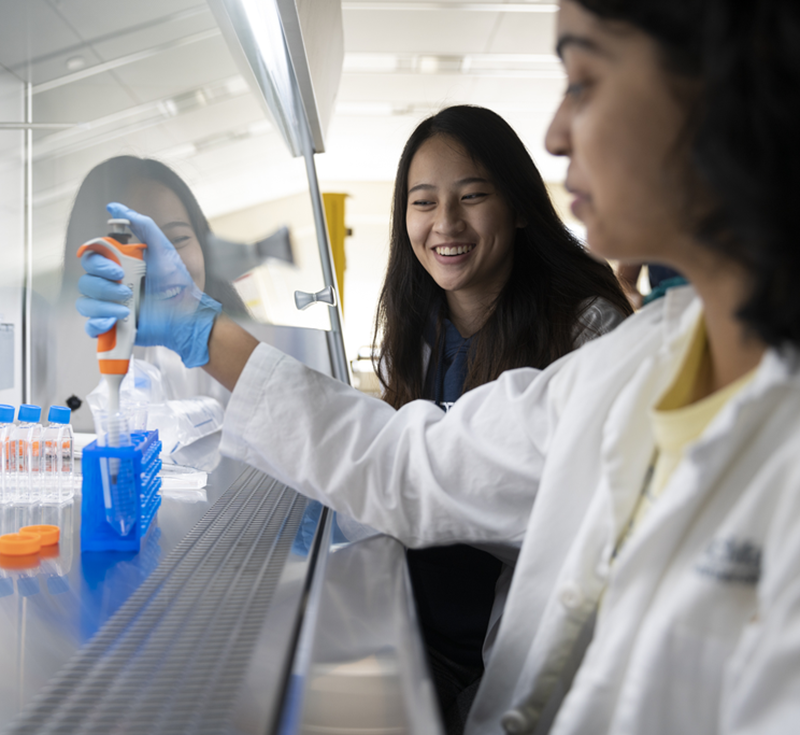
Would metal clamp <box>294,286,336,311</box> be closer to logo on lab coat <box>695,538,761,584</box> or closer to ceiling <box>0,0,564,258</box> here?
ceiling <box>0,0,564,258</box>

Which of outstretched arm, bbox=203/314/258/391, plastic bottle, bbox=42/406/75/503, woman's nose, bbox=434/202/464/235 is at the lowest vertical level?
plastic bottle, bbox=42/406/75/503

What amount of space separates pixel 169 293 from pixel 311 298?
99 centimetres

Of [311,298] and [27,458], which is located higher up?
[311,298]

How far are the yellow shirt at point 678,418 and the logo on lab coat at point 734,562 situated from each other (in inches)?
4.7

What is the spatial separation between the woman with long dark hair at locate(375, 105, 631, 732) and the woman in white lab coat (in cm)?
60

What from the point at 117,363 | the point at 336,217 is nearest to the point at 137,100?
the point at 117,363

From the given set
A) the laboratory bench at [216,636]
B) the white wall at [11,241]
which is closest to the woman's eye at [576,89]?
the laboratory bench at [216,636]

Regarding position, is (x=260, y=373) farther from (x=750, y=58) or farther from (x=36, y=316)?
(x=36, y=316)

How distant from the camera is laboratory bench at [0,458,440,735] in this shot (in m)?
0.46

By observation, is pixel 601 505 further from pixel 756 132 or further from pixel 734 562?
pixel 756 132

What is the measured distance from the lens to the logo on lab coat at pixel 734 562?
0.48 metres

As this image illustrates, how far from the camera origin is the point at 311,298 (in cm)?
194

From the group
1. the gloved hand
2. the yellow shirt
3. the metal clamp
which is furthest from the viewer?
the metal clamp

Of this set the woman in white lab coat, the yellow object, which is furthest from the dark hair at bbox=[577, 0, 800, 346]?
the yellow object
